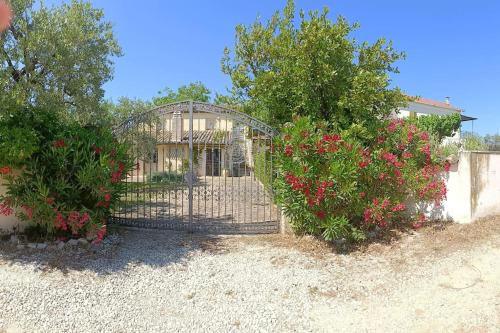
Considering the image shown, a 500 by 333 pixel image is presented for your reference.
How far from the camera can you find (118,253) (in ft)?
17.4

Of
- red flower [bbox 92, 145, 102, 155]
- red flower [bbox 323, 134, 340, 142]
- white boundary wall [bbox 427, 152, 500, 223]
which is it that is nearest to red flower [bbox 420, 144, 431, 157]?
white boundary wall [bbox 427, 152, 500, 223]

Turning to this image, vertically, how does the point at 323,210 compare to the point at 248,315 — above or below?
above

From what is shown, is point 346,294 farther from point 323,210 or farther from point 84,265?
point 84,265

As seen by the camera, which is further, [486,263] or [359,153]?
[359,153]

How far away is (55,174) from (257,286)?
146 inches

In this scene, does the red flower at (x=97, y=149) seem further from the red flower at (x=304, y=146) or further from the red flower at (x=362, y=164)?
the red flower at (x=362, y=164)

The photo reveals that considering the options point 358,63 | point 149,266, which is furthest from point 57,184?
point 358,63

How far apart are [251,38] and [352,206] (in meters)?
5.46

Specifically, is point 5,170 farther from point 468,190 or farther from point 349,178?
point 468,190

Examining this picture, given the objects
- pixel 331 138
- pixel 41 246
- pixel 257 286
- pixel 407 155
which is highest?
pixel 331 138

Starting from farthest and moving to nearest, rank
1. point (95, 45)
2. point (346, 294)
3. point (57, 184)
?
point (95, 45)
point (57, 184)
point (346, 294)

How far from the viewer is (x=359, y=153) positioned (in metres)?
5.48

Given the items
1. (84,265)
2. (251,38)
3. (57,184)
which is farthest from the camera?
(251,38)

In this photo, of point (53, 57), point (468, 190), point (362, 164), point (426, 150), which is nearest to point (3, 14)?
point (53, 57)
